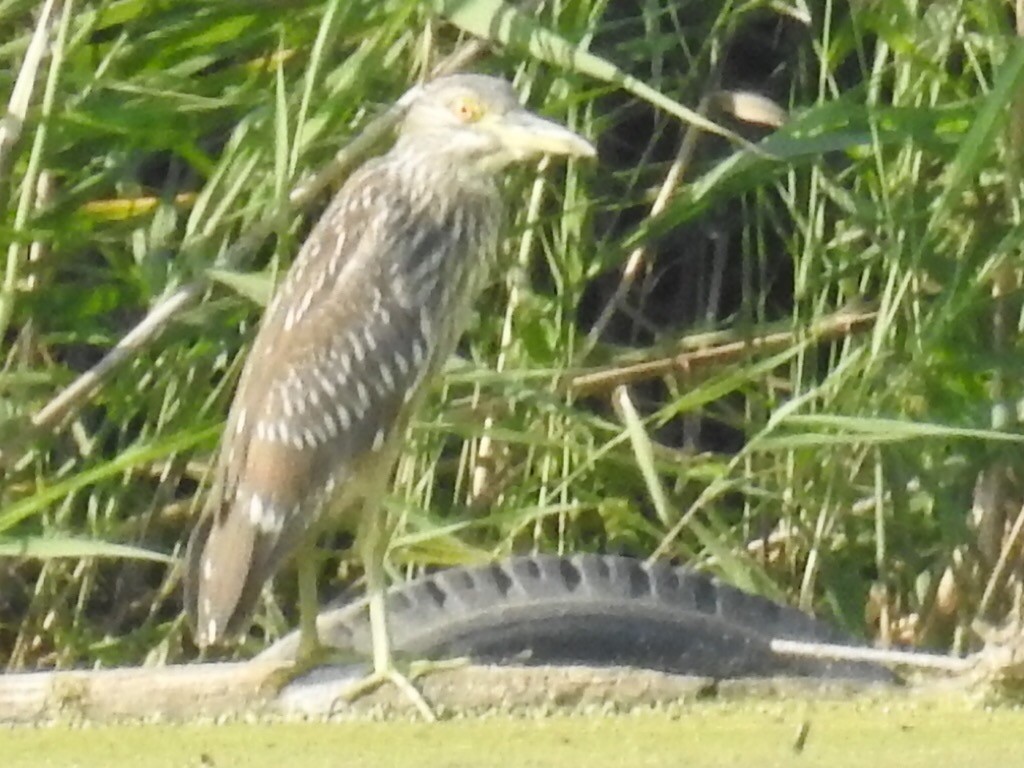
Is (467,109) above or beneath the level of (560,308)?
above

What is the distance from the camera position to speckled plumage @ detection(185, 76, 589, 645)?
2.05 m

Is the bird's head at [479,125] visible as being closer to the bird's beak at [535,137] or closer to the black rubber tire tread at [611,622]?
the bird's beak at [535,137]

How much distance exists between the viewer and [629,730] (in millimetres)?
1671

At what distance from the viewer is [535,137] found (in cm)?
211

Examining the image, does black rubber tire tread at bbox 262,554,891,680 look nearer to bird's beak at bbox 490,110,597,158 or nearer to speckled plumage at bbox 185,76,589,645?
speckled plumage at bbox 185,76,589,645

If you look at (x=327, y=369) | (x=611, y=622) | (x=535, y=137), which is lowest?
(x=611, y=622)

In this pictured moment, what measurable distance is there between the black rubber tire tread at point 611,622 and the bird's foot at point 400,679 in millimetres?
161

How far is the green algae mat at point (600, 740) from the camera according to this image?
158cm

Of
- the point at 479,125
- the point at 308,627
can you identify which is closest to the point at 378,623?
the point at 308,627

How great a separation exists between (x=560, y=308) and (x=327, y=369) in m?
0.42

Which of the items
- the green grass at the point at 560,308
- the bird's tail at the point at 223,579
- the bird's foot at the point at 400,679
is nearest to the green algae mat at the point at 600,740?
the bird's foot at the point at 400,679

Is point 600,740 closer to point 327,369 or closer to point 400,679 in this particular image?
point 400,679

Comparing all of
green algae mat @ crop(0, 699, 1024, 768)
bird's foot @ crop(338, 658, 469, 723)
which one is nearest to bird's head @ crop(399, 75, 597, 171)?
bird's foot @ crop(338, 658, 469, 723)

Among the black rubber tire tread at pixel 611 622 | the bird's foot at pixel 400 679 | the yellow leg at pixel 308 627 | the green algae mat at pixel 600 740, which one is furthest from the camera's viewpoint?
the black rubber tire tread at pixel 611 622
